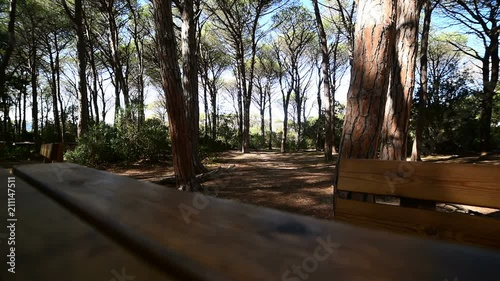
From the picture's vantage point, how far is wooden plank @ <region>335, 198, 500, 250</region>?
3.14 feet

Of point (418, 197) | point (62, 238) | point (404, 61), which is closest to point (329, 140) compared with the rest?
point (404, 61)

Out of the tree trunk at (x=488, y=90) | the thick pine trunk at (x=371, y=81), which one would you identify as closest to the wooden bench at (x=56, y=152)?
the thick pine trunk at (x=371, y=81)

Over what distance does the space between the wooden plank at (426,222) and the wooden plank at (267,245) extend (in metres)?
0.65

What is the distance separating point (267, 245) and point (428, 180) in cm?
82

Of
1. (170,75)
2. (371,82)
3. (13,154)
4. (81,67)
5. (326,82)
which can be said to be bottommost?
(13,154)

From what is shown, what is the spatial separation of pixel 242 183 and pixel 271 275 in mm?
5695

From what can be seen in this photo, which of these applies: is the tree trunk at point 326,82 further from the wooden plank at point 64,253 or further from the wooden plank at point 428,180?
the wooden plank at point 64,253

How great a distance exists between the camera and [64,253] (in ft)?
1.78

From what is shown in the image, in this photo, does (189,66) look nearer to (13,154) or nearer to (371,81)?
(371,81)

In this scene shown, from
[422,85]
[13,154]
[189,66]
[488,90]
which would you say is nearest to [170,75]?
[189,66]

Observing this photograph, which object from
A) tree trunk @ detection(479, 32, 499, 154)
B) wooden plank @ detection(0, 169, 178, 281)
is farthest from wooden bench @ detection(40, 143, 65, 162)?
tree trunk @ detection(479, 32, 499, 154)

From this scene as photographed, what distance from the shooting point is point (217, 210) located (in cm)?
72

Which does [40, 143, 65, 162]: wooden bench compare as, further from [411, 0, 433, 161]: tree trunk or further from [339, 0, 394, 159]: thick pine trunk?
[411, 0, 433, 161]: tree trunk

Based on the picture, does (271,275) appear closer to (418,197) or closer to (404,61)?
(418,197)
